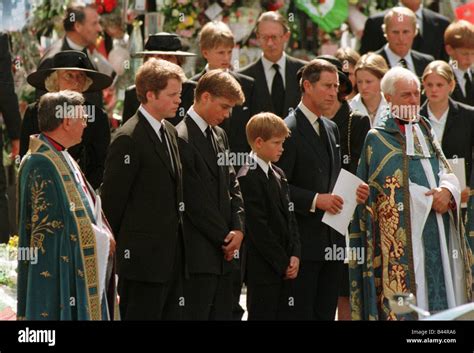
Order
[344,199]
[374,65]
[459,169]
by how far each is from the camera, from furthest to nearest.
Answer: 1. [374,65]
2. [459,169]
3. [344,199]

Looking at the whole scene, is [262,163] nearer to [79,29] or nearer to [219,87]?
[219,87]

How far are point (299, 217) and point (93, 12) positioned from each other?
289cm

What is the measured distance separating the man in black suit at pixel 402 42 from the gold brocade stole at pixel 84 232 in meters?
5.03

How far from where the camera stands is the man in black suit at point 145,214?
8.57 m

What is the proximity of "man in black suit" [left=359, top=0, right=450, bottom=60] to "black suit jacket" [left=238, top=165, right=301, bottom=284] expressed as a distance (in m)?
4.02

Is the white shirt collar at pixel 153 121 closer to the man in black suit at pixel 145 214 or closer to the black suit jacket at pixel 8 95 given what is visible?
the man in black suit at pixel 145 214

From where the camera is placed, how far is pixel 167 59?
10766 millimetres

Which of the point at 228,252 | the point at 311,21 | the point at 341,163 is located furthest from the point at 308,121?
the point at 311,21

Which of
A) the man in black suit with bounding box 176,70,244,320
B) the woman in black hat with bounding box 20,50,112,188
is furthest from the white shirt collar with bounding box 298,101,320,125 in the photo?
the woman in black hat with bounding box 20,50,112,188

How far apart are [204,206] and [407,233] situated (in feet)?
4.80

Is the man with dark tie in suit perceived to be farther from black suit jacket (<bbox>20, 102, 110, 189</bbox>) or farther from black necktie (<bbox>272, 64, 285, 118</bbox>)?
black suit jacket (<bbox>20, 102, 110, 189</bbox>)

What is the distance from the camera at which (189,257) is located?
884 centimetres

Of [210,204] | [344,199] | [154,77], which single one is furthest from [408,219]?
[154,77]

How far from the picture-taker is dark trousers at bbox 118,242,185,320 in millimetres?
8586
